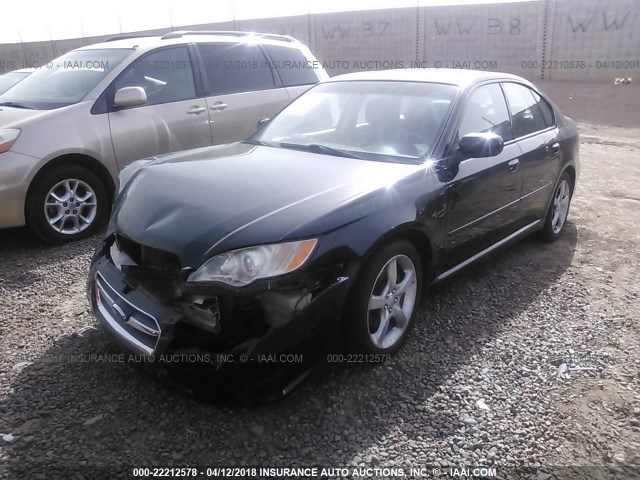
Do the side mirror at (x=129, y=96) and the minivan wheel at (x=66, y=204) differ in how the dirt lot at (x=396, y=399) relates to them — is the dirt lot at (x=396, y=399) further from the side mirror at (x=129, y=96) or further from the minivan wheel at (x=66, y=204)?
the side mirror at (x=129, y=96)

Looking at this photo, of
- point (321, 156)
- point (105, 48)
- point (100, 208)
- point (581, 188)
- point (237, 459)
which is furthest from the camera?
point (581, 188)

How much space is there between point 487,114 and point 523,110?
2.31 feet

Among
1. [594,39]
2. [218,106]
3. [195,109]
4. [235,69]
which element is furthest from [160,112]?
[594,39]

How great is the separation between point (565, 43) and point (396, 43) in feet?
19.3

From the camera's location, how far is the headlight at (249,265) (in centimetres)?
237

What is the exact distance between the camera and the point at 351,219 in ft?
8.68

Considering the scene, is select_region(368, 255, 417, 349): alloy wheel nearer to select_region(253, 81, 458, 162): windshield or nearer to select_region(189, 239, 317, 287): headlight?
select_region(189, 239, 317, 287): headlight

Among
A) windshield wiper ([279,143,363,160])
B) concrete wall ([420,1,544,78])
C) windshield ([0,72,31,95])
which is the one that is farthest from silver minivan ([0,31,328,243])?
concrete wall ([420,1,544,78])

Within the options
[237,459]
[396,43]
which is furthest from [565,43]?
[237,459]

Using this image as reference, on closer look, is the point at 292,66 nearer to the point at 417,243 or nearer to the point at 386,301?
the point at 417,243

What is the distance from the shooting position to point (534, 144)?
14.2 ft

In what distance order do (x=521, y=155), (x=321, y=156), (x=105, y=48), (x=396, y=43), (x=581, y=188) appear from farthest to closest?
(x=396, y=43) → (x=581, y=188) → (x=105, y=48) → (x=521, y=155) → (x=321, y=156)

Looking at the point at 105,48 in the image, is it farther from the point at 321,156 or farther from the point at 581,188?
the point at 581,188

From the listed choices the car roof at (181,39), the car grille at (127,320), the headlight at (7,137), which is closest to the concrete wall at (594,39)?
the car roof at (181,39)
